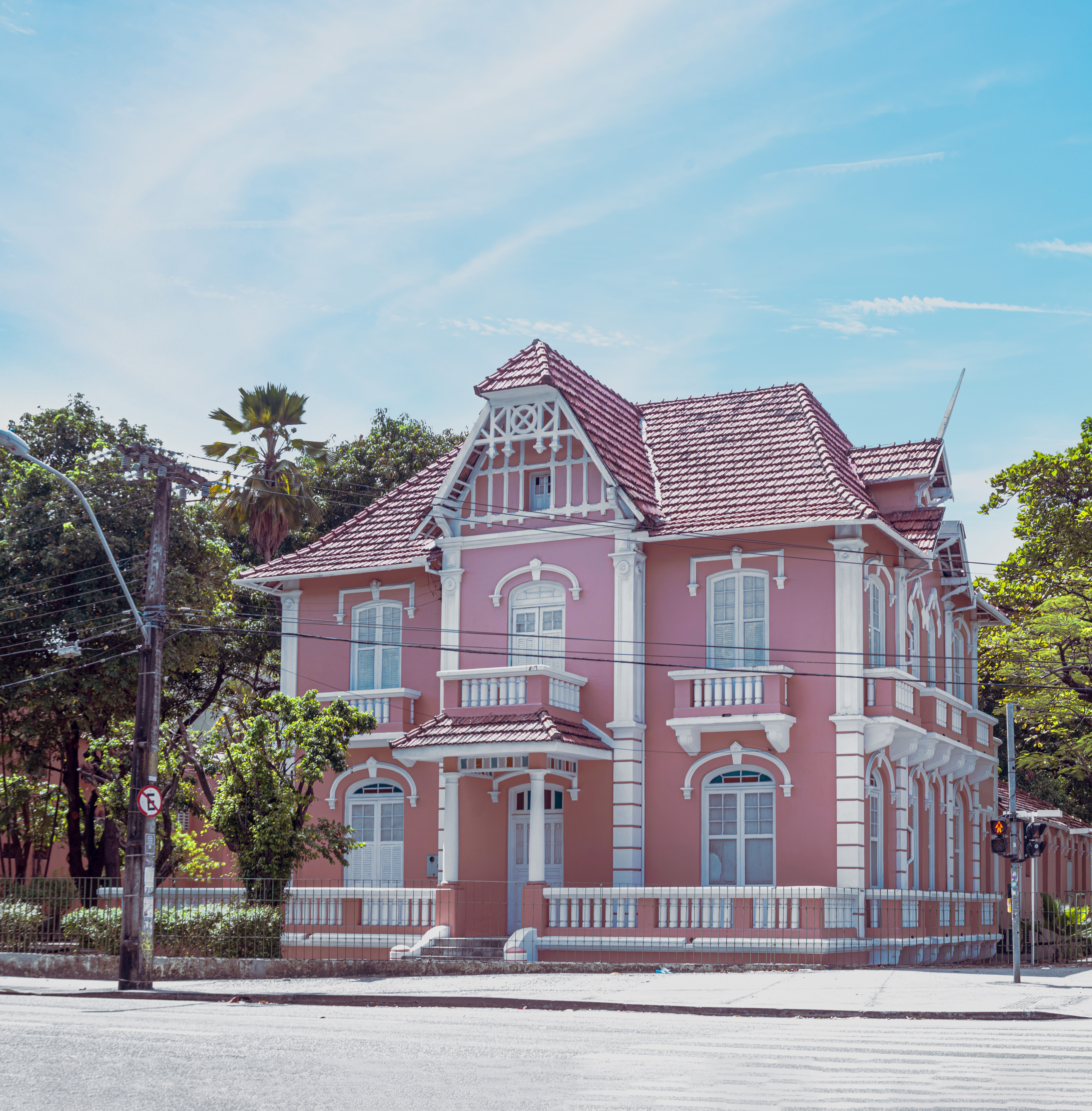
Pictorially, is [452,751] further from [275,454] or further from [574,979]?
[275,454]

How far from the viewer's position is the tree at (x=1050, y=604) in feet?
122

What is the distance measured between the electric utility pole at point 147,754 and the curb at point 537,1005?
89 cm

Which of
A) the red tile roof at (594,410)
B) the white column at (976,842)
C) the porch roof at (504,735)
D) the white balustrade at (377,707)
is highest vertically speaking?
the red tile roof at (594,410)

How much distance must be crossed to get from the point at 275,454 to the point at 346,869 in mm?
14529

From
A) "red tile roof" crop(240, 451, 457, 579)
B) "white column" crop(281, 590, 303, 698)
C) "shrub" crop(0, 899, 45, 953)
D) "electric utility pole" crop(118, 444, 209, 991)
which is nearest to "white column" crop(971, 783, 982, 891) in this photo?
"red tile roof" crop(240, 451, 457, 579)

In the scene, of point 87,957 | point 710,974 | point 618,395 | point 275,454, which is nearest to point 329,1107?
point 710,974

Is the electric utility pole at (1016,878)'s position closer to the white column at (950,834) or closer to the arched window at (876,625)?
the arched window at (876,625)

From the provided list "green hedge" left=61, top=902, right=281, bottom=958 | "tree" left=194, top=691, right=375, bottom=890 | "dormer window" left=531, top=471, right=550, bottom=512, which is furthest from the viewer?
"dormer window" left=531, top=471, right=550, bottom=512

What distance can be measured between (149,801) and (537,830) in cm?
769

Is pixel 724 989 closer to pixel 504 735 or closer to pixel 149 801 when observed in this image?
pixel 504 735

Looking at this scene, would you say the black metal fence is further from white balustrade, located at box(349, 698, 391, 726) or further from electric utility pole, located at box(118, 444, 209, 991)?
white balustrade, located at box(349, 698, 391, 726)

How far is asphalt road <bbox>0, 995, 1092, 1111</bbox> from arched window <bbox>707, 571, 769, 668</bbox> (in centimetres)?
1154

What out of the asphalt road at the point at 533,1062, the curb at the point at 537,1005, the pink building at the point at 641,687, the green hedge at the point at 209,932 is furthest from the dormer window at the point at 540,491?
the asphalt road at the point at 533,1062

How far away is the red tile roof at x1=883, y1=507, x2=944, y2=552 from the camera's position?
29516 millimetres
